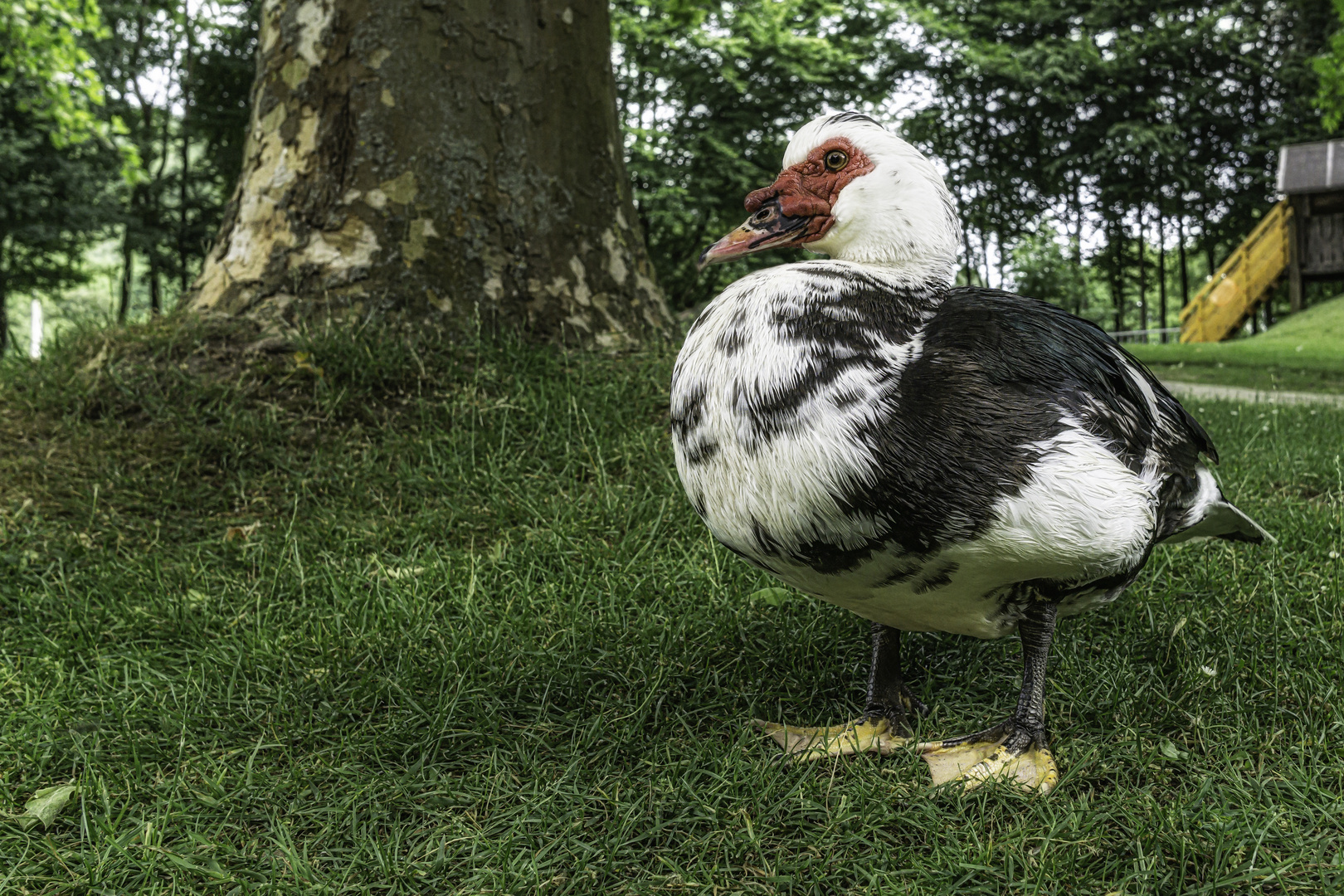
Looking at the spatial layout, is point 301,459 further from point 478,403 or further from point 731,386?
point 731,386

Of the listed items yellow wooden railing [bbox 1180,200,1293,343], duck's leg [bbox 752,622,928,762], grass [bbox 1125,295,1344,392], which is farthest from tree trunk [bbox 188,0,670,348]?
yellow wooden railing [bbox 1180,200,1293,343]

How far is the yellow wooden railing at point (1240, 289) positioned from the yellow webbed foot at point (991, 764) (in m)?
19.1

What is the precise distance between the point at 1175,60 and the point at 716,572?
2595 centimetres

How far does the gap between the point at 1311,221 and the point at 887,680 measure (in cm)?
1994

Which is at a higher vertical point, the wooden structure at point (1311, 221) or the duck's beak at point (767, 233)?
the wooden structure at point (1311, 221)

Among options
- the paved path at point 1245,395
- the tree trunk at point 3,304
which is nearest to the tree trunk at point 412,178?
the paved path at point 1245,395

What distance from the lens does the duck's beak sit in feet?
7.20

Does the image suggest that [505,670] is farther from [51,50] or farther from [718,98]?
[718,98]

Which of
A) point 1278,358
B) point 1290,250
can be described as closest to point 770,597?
point 1278,358

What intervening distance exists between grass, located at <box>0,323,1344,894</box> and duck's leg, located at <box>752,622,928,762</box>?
58 mm

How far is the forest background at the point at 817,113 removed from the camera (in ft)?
49.1

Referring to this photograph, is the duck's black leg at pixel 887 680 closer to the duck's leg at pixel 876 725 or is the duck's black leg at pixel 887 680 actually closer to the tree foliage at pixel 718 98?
the duck's leg at pixel 876 725

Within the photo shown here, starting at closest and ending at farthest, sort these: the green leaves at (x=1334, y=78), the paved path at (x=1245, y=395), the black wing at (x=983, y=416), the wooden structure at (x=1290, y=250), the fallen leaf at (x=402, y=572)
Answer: the black wing at (x=983, y=416) → the fallen leaf at (x=402, y=572) → the paved path at (x=1245, y=395) → the green leaves at (x=1334, y=78) → the wooden structure at (x=1290, y=250)

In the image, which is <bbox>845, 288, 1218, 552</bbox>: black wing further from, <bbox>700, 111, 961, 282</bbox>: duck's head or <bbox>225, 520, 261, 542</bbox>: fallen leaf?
<bbox>225, 520, 261, 542</bbox>: fallen leaf
